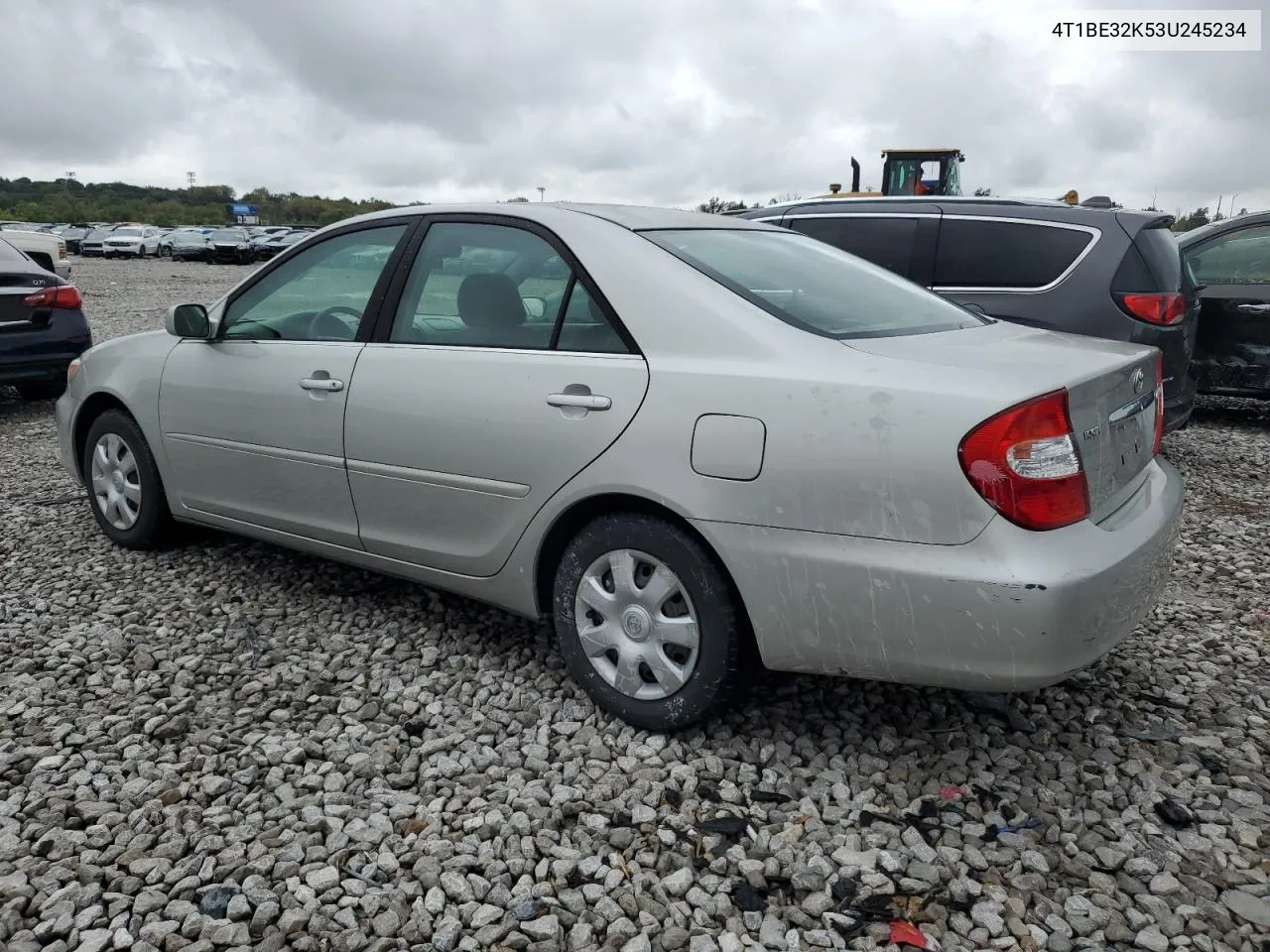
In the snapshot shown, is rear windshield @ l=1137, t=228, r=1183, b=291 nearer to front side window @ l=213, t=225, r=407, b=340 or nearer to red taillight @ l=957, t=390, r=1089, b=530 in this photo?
red taillight @ l=957, t=390, r=1089, b=530

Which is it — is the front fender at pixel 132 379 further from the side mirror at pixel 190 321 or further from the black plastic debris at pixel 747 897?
the black plastic debris at pixel 747 897

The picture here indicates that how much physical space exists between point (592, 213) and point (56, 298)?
20.5 ft

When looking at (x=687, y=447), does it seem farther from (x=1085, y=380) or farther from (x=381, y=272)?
(x=381, y=272)

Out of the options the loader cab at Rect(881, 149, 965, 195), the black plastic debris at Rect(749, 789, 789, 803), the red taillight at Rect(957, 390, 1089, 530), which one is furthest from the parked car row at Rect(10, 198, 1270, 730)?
the loader cab at Rect(881, 149, 965, 195)

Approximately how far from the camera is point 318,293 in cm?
392

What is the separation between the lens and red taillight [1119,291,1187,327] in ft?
17.7

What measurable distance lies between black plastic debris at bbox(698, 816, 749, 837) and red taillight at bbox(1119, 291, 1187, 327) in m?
4.00

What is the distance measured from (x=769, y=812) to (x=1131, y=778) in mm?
1020

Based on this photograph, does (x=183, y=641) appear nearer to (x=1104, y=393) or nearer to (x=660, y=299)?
(x=660, y=299)

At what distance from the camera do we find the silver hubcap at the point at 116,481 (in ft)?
15.0

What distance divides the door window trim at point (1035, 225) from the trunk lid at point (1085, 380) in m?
2.58

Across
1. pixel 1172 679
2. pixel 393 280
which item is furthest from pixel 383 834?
pixel 1172 679

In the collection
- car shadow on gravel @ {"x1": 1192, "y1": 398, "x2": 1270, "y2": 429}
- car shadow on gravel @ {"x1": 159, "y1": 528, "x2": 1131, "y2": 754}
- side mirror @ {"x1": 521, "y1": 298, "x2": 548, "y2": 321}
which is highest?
side mirror @ {"x1": 521, "y1": 298, "x2": 548, "y2": 321}

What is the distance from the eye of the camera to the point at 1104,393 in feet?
8.70
